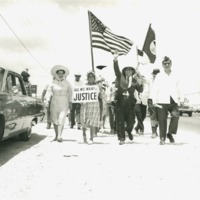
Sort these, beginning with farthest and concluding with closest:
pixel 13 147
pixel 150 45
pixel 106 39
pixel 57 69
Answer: pixel 106 39 → pixel 150 45 → pixel 57 69 → pixel 13 147

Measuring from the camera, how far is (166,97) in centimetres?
897

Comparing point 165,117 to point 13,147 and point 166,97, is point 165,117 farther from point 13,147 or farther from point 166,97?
point 13,147

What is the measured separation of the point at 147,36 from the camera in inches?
516

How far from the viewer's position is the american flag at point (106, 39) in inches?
527

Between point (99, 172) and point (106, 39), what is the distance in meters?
8.64

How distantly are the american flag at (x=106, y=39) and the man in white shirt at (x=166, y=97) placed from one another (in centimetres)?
445

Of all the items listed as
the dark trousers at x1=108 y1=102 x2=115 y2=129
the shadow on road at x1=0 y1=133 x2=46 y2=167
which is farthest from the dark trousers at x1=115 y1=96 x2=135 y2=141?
the dark trousers at x1=108 y1=102 x2=115 y2=129

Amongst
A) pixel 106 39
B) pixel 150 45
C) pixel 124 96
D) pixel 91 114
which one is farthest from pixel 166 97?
pixel 106 39

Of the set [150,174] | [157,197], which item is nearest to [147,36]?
[150,174]

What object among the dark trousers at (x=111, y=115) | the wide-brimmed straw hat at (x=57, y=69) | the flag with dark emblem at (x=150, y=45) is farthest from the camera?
the flag with dark emblem at (x=150, y=45)

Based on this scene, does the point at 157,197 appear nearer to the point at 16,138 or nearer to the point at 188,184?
the point at 188,184

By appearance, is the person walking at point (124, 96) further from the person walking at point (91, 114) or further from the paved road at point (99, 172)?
the paved road at point (99, 172)

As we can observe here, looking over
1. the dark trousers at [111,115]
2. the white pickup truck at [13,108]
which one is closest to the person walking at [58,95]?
the white pickup truck at [13,108]

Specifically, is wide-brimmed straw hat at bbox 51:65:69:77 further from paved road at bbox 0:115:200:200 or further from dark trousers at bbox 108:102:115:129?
dark trousers at bbox 108:102:115:129
